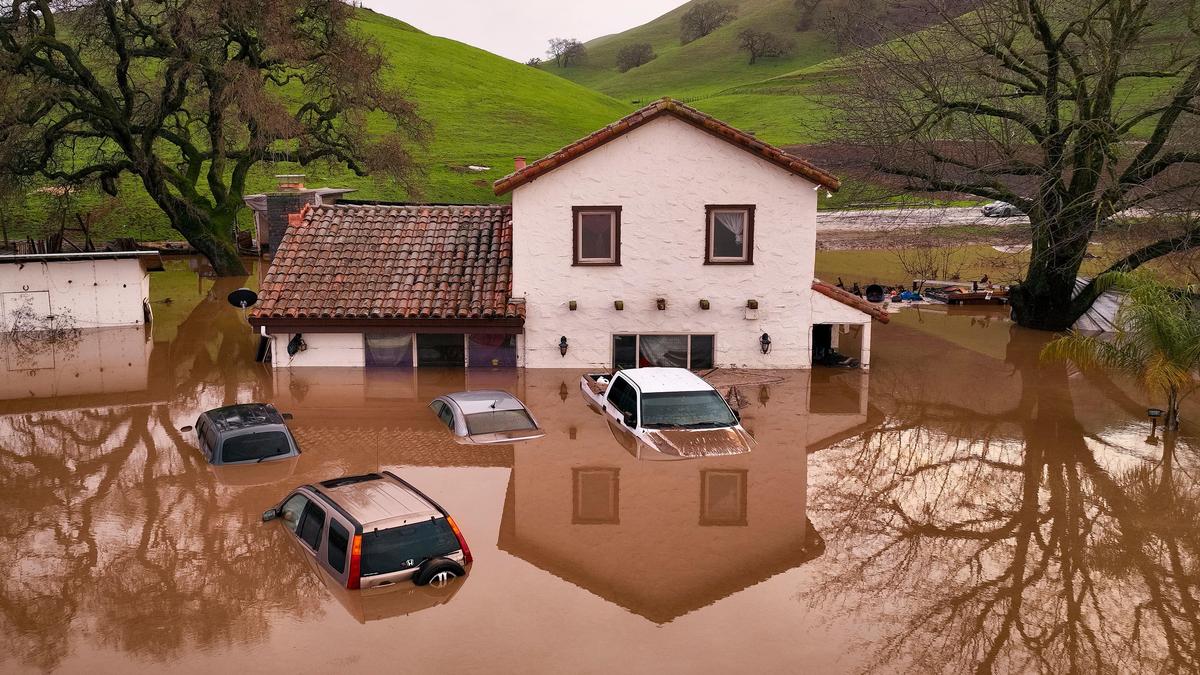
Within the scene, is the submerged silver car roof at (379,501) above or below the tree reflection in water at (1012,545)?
above

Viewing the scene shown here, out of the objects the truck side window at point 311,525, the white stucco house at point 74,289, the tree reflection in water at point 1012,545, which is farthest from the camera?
the white stucco house at point 74,289

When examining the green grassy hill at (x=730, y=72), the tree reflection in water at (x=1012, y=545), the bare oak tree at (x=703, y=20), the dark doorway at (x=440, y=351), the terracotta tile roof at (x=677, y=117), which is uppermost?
the bare oak tree at (x=703, y=20)

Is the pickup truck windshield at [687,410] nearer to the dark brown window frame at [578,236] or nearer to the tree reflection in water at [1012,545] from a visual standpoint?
the tree reflection in water at [1012,545]

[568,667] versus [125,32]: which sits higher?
[125,32]

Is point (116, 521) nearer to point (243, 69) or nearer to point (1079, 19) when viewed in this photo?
point (243, 69)

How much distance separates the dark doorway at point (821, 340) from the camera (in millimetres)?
24562

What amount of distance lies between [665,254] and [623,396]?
6.10 m

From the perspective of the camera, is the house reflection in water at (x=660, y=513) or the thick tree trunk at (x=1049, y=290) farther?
the thick tree trunk at (x=1049, y=290)

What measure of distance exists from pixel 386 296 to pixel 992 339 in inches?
769

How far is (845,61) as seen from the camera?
115ft

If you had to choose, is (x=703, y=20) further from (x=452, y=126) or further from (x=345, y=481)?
(x=345, y=481)

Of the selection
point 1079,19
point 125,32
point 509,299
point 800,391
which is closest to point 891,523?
point 800,391

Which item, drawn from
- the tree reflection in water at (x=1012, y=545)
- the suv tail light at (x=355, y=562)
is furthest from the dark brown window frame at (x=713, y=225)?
the suv tail light at (x=355, y=562)

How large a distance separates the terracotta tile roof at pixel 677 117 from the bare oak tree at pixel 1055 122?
7605mm
